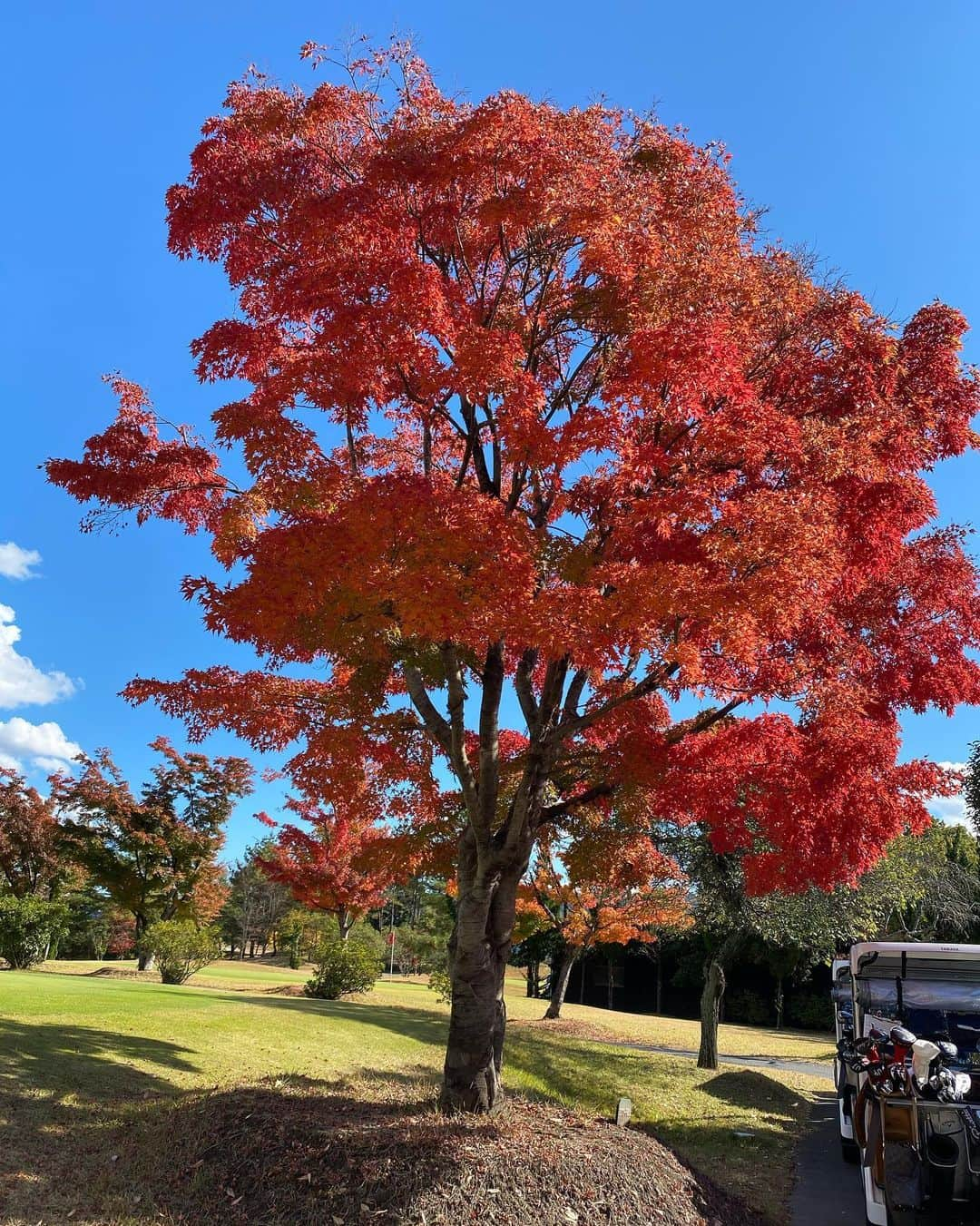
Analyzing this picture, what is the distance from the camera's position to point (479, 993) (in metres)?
8.75

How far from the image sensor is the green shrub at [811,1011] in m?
36.7

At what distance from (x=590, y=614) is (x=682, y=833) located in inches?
556

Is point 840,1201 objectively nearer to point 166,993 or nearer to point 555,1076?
point 555,1076

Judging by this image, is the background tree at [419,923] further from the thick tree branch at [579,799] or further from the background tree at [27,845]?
the thick tree branch at [579,799]

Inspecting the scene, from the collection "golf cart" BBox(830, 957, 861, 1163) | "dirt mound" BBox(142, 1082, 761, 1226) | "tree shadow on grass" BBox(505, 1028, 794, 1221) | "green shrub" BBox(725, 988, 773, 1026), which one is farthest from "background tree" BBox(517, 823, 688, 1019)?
"green shrub" BBox(725, 988, 773, 1026)

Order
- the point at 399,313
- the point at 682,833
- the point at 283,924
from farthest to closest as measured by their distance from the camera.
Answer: the point at 283,924 < the point at 682,833 < the point at 399,313

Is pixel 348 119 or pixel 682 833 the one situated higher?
pixel 348 119

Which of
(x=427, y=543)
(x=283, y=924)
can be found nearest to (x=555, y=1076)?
(x=427, y=543)

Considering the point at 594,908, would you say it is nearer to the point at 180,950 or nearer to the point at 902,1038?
the point at 180,950

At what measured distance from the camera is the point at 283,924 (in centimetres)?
4875

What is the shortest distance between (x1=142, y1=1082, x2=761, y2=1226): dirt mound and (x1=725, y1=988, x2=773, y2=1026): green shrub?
3444cm

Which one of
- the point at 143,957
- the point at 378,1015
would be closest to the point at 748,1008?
the point at 143,957

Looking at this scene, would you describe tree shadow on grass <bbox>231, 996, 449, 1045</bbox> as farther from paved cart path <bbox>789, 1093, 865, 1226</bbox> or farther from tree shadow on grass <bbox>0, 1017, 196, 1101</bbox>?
paved cart path <bbox>789, 1093, 865, 1226</bbox>

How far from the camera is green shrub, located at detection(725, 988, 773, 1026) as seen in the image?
3838 cm
